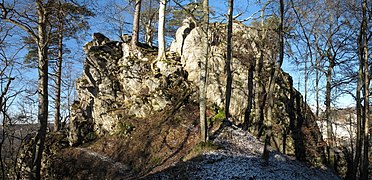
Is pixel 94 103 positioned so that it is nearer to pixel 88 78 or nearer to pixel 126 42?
pixel 88 78

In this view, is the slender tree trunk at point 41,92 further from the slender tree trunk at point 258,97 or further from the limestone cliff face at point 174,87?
the slender tree trunk at point 258,97

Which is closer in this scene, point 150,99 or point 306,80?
point 150,99

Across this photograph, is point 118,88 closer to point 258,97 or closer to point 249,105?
point 249,105

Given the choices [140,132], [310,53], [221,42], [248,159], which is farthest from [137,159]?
[310,53]

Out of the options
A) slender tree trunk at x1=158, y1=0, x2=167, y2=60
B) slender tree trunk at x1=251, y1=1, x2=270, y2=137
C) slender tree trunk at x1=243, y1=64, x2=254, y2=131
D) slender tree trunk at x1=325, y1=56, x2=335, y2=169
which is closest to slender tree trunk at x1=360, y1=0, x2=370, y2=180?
slender tree trunk at x1=325, y1=56, x2=335, y2=169

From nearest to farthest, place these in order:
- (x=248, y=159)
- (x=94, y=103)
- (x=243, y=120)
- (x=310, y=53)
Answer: (x=248, y=159), (x=243, y=120), (x=94, y=103), (x=310, y=53)

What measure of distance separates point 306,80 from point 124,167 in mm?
12723

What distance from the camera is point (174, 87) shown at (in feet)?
44.8

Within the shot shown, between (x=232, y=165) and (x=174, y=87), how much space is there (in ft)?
20.8

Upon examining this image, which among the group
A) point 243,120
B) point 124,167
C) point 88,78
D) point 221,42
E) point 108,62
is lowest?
point 124,167

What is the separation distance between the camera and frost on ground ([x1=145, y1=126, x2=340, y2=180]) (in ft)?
25.0

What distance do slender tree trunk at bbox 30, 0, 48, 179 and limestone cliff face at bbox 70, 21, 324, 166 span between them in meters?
6.34

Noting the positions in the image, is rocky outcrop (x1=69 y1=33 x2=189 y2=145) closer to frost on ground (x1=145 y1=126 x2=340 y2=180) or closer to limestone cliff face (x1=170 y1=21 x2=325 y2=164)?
limestone cliff face (x1=170 y1=21 x2=325 y2=164)

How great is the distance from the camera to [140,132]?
12.1 metres
